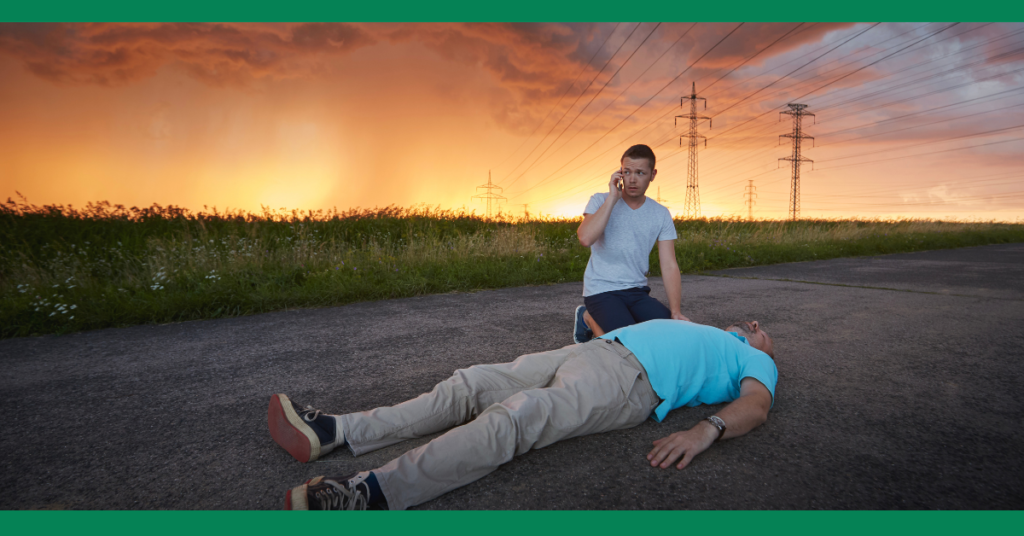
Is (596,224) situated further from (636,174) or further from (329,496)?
(329,496)

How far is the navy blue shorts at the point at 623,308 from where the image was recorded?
2809 millimetres

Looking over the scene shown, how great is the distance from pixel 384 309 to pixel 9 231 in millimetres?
7072

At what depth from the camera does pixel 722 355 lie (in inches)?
79.9

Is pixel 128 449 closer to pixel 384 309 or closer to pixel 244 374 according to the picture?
pixel 244 374

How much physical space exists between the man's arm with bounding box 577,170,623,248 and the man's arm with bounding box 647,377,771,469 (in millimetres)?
1283

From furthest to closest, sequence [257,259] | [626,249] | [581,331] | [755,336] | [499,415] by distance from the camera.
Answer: [257,259] < [581,331] < [626,249] < [755,336] < [499,415]

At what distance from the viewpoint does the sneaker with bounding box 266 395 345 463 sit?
171 cm

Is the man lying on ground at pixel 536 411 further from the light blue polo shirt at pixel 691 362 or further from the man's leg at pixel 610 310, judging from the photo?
the man's leg at pixel 610 310

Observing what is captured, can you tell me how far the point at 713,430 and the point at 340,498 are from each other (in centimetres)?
128

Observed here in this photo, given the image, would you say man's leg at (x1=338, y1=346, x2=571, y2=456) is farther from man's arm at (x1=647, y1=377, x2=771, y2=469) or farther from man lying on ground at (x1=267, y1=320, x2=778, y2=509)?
man's arm at (x1=647, y1=377, x2=771, y2=469)

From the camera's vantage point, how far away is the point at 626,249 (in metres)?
3.10

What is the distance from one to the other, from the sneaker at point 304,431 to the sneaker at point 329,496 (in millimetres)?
294

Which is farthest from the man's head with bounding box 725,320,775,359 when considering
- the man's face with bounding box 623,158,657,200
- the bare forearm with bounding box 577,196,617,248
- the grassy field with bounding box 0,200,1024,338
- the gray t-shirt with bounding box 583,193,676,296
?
the grassy field with bounding box 0,200,1024,338

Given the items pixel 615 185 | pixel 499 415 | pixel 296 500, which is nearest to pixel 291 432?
pixel 296 500
